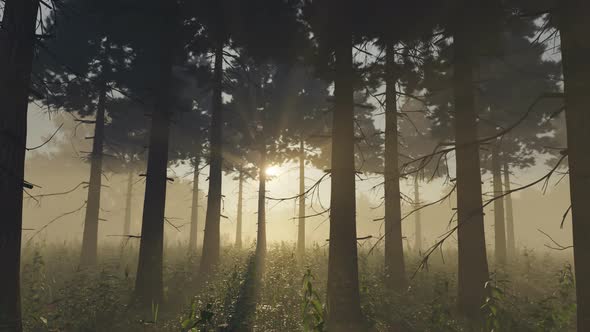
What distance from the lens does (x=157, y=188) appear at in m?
8.90

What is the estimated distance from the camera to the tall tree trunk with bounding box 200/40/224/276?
1305 cm

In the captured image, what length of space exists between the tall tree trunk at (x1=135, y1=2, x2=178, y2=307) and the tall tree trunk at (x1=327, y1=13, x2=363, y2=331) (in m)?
4.45

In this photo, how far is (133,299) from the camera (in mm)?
8273

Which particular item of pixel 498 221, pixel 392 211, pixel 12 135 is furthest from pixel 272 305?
pixel 498 221

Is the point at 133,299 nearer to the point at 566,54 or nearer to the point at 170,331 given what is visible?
the point at 170,331

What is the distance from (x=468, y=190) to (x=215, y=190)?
30.0ft

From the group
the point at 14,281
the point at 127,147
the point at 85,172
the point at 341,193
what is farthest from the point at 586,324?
the point at 85,172

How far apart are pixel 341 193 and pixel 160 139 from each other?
5102 mm

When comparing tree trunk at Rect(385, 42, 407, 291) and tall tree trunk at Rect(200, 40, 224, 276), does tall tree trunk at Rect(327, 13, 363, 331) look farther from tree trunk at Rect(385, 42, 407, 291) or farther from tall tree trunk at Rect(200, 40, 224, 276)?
tall tree trunk at Rect(200, 40, 224, 276)

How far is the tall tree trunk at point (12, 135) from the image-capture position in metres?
5.07

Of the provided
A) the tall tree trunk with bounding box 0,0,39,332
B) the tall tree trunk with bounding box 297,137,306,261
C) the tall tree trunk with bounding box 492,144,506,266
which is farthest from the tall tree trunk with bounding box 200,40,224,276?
the tall tree trunk with bounding box 492,144,506,266

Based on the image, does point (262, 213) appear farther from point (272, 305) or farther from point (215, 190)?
point (272, 305)

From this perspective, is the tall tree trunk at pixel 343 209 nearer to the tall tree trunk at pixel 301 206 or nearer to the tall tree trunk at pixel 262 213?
the tall tree trunk at pixel 262 213

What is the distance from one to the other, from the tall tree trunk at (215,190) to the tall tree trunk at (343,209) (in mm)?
7299
